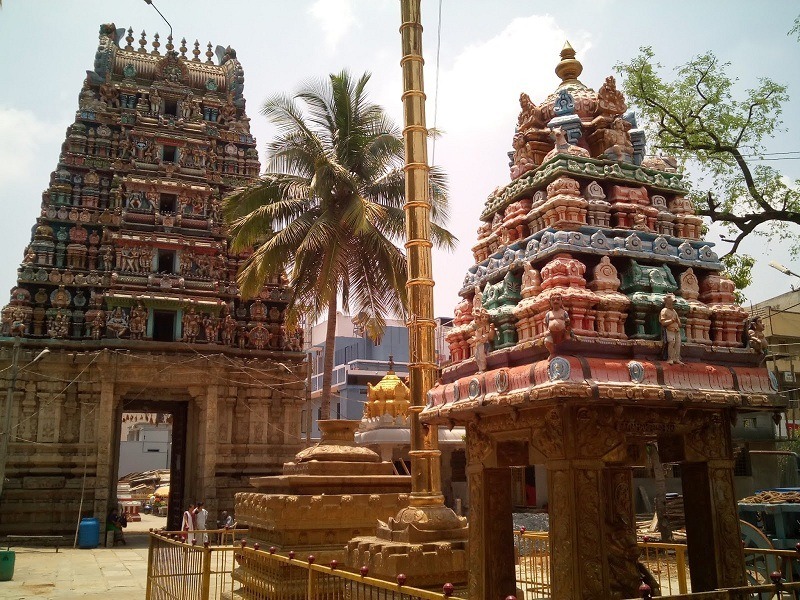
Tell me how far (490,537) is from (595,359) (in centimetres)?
221

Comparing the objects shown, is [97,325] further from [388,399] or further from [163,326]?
[388,399]

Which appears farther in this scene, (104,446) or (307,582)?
(104,446)

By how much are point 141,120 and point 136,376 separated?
1024 centimetres

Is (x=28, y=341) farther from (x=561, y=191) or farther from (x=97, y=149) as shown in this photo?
(x=561, y=191)

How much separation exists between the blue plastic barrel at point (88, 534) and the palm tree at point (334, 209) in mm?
8248

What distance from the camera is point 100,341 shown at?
75.8 feet

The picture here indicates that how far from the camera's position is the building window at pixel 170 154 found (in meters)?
27.2

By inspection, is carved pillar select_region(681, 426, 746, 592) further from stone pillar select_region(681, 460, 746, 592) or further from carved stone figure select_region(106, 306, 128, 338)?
carved stone figure select_region(106, 306, 128, 338)

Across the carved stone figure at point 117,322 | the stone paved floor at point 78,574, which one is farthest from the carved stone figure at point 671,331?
the carved stone figure at point 117,322

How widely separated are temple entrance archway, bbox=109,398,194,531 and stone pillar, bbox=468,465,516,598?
1931cm

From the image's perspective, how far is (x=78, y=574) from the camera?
1570 cm

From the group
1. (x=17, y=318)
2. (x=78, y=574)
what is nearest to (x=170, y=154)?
(x=17, y=318)

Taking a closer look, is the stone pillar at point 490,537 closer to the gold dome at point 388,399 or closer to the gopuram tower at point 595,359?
the gopuram tower at point 595,359

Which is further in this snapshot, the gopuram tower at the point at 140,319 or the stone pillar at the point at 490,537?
the gopuram tower at the point at 140,319
